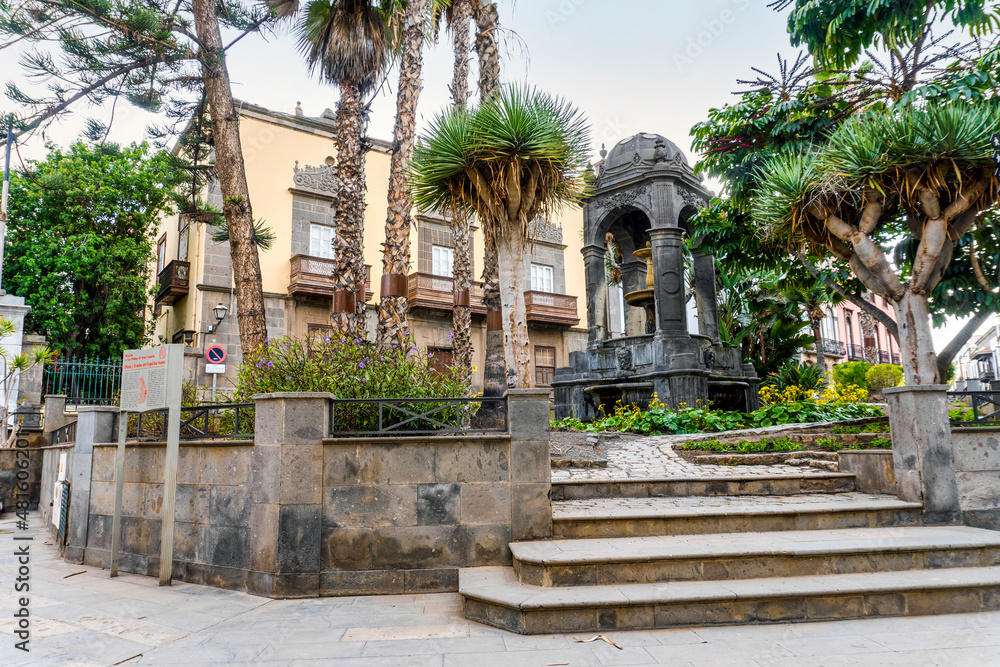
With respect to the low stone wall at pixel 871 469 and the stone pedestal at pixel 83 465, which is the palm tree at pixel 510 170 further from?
the stone pedestal at pixel 83 465

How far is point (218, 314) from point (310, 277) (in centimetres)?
302

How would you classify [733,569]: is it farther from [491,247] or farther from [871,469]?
[491,247]

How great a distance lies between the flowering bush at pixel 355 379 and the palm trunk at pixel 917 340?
6.50 m

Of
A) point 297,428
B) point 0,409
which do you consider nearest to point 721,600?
point 297,428

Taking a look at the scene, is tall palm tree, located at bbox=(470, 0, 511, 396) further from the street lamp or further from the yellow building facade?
the street lamp

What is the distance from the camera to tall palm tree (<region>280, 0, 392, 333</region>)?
9.20 meters

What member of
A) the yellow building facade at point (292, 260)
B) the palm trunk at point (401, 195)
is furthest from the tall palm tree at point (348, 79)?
the yellow building facade at point (292, 260)

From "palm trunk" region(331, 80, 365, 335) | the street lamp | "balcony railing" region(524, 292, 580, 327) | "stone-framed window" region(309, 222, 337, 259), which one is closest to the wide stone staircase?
"palm trunk" region(331, 80, 365, 335)

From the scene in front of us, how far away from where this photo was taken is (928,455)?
19.4ft

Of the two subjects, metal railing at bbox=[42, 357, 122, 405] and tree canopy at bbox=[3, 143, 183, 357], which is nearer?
metal railing at bbox=[42, 357, 122, 405]

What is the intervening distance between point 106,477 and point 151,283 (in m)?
20.6

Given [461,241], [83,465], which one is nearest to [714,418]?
[461,241]

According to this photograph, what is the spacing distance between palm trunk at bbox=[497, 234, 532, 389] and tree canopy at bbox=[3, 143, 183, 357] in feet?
47.5

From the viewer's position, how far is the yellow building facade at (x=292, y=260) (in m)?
A: 19.1
